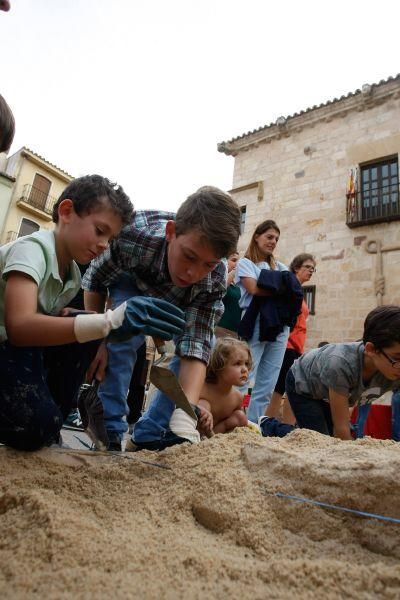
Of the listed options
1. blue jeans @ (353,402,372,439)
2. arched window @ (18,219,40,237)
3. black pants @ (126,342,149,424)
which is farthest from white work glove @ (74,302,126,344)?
arched window @ (18,219,40,237)

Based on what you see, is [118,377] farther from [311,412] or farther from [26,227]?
[26,227]

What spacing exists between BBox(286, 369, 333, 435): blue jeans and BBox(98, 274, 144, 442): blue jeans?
1.14 metres

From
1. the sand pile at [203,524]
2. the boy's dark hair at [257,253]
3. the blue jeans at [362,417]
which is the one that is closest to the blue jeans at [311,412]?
the blue jeans at [362,417]

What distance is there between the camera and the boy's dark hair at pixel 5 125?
55.0 inches

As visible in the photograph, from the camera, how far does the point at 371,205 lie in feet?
25.9

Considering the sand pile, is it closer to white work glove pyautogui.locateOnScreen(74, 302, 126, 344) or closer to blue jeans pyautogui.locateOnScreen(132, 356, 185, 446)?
white work glove pyautogui.locateOnScreen(74, 302, 126, 344)

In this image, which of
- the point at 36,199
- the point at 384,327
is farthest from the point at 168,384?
the point at 36,199

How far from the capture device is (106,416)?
73.6 inches

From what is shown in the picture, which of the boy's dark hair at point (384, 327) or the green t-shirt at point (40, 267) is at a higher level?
the boy's dark hair at point (384, 327)

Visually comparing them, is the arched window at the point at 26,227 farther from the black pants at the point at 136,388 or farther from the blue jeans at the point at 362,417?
the blue jeans at the point at 362,417

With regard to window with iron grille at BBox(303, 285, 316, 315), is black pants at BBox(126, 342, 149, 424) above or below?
below

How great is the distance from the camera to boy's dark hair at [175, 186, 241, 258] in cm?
155

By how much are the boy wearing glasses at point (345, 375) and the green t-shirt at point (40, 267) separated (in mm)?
1515

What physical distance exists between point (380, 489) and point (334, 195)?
8158 mm
